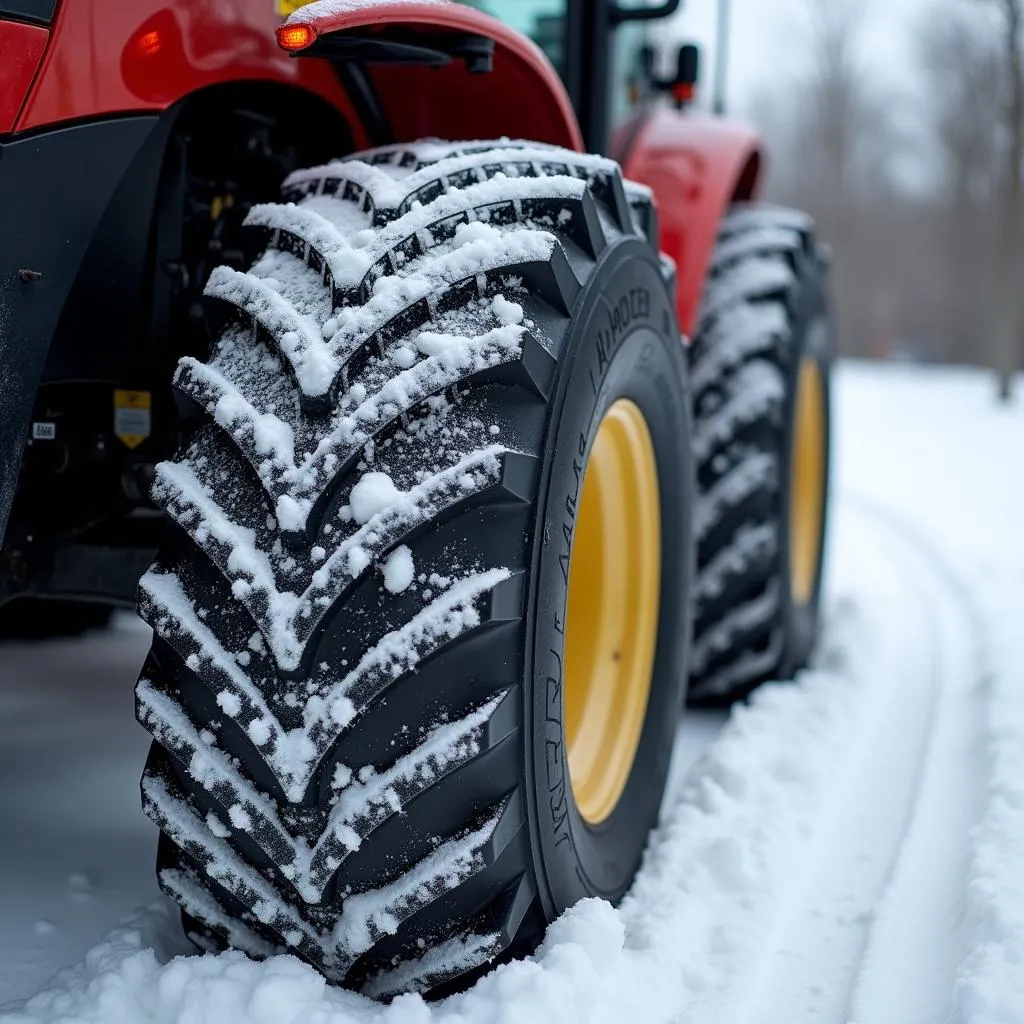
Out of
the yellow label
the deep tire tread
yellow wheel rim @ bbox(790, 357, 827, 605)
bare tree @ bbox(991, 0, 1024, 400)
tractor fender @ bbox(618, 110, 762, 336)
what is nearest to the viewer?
the yellow label

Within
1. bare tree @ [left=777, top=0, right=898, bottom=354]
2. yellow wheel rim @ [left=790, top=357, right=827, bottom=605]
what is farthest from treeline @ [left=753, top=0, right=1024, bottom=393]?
yellow wheel rim @ [left=790, top=357, right=827, bottom=605]

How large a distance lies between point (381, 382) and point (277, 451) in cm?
14

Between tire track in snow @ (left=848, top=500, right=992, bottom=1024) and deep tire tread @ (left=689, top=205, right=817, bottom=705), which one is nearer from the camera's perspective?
tire track in snow @ (left=848, top=500, right=992, bottom=1024)

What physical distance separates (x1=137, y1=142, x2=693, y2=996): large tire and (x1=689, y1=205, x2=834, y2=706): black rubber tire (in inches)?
51.8

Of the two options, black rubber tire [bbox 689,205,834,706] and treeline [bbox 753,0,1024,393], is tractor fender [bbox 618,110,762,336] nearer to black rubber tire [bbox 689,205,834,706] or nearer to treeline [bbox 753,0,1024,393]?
black rubber tire [bbox 689,205,834,706]

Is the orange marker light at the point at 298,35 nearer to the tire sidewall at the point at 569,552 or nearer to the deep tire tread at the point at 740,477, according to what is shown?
the tire sidewall at the point at 569,552

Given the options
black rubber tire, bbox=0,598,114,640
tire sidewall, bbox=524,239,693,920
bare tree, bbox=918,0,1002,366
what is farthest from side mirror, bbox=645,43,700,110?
bare tree, bbox=918,0,1002,366

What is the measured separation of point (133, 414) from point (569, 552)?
29.1 inches

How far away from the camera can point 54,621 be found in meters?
3.12

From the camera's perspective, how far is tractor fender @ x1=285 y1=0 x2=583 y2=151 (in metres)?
1.88

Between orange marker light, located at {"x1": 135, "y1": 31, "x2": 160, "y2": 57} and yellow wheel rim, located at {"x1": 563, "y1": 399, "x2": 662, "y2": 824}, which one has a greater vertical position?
orange marker light, located at {"x1": 135, "y1": 31, "x2": 160, "y2": 57}

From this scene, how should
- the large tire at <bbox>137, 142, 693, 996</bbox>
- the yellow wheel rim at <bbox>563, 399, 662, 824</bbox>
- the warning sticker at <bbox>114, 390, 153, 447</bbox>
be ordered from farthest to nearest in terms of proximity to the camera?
the yellow wheel rim at <bbox>563, 399, 662, 824</bbox> → the warning sticker at <bbox>114, 390, 153, 447</bbox> → the large tire at <bbox>137, 142, 693, 996</bbox>

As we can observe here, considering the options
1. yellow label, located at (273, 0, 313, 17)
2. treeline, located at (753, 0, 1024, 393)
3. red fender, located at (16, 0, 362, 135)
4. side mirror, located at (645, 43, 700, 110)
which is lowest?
treeline, located at (753, 0, 1024, 393)

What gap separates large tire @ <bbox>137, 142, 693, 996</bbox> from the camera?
4.40 feet
